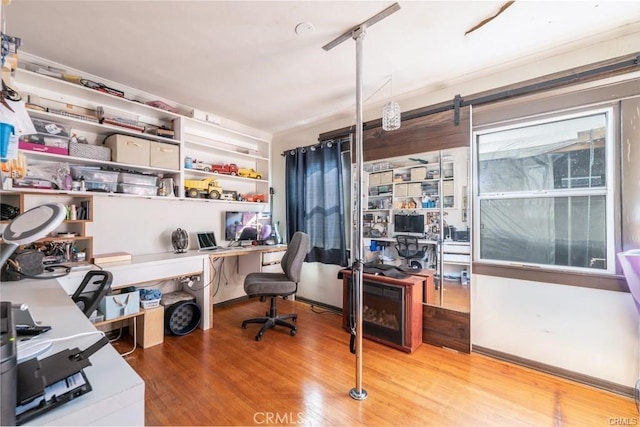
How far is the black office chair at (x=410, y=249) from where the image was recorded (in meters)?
2.69

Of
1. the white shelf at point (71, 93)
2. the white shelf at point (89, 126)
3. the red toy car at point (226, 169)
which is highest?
the white shelf at point (71, 93)

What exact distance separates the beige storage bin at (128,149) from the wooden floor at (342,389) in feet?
5.56

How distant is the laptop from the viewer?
10.2 feet

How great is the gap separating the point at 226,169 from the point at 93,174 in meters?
1.34

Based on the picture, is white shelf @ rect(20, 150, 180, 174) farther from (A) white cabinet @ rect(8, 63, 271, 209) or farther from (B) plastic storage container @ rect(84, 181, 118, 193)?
(B) plastic storage container @ rect(84, 181, 118, 193)

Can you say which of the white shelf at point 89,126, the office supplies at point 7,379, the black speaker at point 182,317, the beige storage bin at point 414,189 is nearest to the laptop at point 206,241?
the black speaker at point 182,317

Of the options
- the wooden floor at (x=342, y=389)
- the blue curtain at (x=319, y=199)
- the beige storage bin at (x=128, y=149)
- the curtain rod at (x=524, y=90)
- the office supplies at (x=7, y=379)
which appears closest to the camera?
the office supplies at (x=7, y=379)

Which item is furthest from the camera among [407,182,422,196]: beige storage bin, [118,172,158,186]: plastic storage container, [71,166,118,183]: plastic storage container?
[407,182,422,196]: beige storage bin

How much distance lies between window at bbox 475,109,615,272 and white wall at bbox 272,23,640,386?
231 millimetres

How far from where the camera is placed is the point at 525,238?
7.20 feet

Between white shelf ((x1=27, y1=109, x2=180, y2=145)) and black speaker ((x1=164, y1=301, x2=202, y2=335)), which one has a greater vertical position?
white shelf ((x1=27, y1=109, x2=180, y2=145))

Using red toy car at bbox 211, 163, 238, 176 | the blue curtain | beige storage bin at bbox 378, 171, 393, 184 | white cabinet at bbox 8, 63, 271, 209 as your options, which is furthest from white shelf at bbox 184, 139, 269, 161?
beige storage bin at bbox 378, 171, 393, 184

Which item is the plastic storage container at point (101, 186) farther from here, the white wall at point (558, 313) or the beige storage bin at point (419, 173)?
the white wall at point (558, 313)

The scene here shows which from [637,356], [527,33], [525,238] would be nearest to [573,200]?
[525,238]
